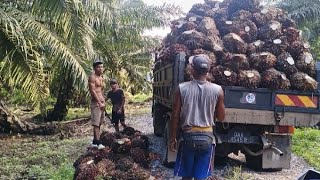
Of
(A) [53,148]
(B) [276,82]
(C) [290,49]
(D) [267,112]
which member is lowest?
(A) [53,148]

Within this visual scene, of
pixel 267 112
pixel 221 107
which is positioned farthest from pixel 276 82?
pixel 221 107

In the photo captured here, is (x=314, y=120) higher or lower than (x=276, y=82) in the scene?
lower

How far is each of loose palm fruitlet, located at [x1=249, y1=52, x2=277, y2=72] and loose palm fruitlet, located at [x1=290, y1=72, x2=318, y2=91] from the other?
0.43 metres

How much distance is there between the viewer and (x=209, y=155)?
4531mm

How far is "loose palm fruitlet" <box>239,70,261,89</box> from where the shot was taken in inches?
241

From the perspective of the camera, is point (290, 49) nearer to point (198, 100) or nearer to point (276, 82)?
point (276, 82)

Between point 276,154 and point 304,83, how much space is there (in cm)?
130

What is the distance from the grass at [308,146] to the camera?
7850mm

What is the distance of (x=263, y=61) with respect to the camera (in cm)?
636

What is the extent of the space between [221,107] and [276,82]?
1915 millimetres

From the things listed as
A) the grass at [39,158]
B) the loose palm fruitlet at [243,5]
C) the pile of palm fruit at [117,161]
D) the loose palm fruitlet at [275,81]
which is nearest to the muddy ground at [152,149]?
the grass at [39,158]

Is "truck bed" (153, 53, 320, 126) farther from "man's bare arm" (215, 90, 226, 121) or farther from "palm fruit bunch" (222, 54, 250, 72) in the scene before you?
"man's bare arm" (215, 90, 226, 121)

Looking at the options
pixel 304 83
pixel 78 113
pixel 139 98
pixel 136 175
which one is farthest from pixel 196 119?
pixel 139 98

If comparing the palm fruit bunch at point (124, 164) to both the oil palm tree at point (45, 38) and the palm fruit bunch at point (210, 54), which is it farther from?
the oil palm tree at point (45, 38)
